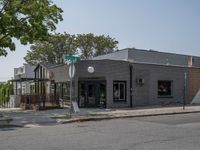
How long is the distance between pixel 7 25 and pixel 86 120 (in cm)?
1043

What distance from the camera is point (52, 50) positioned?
6675 cm

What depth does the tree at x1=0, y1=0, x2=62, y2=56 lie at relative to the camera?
2805cm

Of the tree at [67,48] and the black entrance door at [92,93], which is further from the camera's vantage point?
the tree at [67,48]

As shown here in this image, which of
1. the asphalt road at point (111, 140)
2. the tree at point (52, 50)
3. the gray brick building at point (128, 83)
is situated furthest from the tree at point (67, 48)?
the asphalt road at point (111, 140)

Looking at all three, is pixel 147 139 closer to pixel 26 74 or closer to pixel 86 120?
pixel 86 120

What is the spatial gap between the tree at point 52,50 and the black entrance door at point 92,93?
35.1 metres

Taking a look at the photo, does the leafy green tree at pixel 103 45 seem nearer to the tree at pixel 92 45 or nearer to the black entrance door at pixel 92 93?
the tree at pixel 92 45

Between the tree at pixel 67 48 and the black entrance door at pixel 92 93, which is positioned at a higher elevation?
the tree at pixel 67 48

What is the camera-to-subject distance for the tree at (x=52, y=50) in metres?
66.3

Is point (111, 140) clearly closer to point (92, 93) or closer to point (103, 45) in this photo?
point (92, 93)

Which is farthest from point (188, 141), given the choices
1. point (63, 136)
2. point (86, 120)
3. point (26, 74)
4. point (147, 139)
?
point (26, 74)

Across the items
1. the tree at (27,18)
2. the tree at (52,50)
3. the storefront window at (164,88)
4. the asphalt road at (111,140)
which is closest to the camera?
the asphalt road at (111,140)

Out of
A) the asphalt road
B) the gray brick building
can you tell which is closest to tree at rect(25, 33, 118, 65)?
the gray brick building

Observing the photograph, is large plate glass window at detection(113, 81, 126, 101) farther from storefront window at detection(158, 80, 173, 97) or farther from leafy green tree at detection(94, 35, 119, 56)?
leafy green tree at detection(94, 35, 119, 56)
